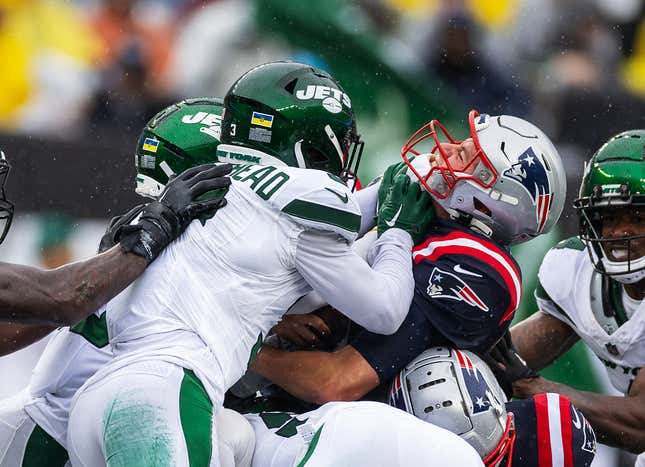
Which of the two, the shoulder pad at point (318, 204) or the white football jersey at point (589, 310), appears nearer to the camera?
the shoulder pad at point (318, 204)

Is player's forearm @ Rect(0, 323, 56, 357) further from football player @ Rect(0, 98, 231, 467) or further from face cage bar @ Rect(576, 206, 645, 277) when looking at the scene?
face cage bar @ Rect(576, 206, 645, 277)

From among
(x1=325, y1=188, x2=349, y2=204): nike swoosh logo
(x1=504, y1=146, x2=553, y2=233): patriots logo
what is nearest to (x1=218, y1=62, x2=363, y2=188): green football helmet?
(x1=325, y1=188, x2=349, y2=204): nike swoosh logo

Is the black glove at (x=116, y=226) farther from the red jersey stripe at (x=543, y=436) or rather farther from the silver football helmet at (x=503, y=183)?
the red jersey stripe at (x=543, y=436)

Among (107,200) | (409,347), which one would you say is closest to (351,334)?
(409,347)

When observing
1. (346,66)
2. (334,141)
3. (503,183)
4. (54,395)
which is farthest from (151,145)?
(346,66)

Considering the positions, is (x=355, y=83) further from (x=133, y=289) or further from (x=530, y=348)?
(x=133, y=289)

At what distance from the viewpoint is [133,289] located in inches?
127

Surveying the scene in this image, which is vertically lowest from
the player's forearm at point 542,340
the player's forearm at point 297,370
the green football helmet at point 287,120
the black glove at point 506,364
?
the player's forearm at point 542,340

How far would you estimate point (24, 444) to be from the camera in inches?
135

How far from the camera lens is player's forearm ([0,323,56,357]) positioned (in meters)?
3.75

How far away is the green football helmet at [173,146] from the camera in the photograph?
4000mm

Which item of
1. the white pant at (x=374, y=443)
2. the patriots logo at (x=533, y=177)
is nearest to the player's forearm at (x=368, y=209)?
the patriots logo at (x=533, y=177)

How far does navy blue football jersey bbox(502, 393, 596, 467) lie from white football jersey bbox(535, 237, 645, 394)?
73 cm

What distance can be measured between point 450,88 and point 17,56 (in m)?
2.92
